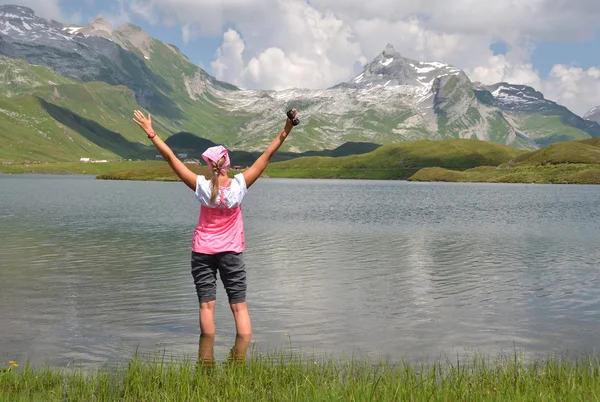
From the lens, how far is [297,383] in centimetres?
1216

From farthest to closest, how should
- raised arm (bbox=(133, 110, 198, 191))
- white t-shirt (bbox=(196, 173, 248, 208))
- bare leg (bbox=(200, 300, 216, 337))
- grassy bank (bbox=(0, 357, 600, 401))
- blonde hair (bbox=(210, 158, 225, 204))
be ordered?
bare leg (bbox=(200, 300, 216, 337))
white t-shirt (bbox=(196, 173, 248, 208))
blonde hair (bbox=(210, 158, 225, 204))
raised arm (bbox=(133, 110, 198, 191))
grassy bank (bbox=(0, 357, 600, 401))

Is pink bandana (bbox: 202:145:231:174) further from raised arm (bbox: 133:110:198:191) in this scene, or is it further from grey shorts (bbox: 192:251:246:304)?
grey shorts (bbox: 192:251:246:304)

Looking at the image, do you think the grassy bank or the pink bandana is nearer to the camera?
the grassy bank

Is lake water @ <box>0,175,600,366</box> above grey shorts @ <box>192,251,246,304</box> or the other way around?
the other way around

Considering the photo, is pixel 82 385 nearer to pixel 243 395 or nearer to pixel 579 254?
pixel 243 395

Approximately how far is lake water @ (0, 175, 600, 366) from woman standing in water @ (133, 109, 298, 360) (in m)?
2.01

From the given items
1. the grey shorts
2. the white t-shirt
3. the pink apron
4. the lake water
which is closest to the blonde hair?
the white t-shirt

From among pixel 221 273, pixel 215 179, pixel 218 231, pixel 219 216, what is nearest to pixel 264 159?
pixel 215 179

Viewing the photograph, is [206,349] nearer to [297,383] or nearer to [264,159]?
[297,383]

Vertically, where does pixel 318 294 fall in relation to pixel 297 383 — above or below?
below

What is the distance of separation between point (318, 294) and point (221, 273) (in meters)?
10.4

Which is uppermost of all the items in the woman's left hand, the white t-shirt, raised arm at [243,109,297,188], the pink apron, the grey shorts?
the woman's left hand

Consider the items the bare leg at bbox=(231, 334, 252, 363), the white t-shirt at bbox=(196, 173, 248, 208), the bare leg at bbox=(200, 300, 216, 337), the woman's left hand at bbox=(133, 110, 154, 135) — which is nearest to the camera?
the woman's left hand at bbox=(133, 110, 154, 135)

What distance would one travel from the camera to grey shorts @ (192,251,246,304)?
15.0 meters
